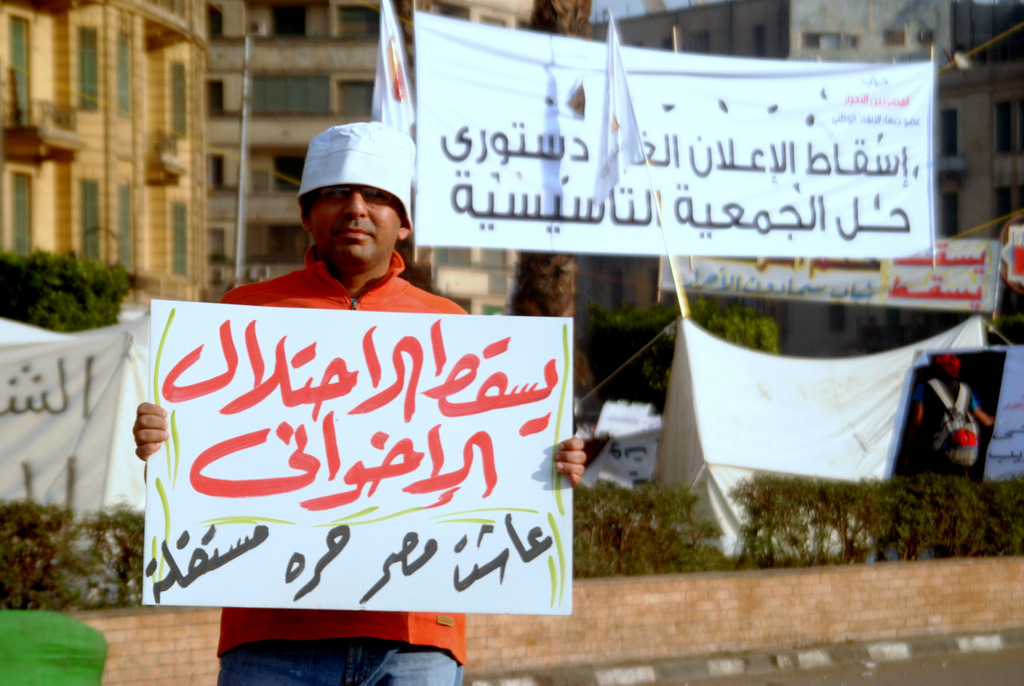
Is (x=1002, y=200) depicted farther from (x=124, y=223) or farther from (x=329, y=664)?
(x=329, y=664)

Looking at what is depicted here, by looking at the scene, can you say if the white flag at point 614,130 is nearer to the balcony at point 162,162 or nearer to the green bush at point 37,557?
the green bush at point 37,557

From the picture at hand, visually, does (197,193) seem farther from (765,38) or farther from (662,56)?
(765,38)

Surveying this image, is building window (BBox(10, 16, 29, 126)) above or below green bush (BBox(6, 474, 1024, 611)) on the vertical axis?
above

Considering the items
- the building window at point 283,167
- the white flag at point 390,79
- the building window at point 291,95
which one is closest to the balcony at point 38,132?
the white flag at point 390,79

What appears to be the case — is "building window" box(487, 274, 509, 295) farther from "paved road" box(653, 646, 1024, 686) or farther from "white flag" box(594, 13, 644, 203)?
"paved road" box(653, 646, 1024, 686)

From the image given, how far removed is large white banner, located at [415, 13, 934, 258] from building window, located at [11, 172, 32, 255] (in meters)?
19.2

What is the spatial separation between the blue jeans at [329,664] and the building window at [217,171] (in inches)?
1982

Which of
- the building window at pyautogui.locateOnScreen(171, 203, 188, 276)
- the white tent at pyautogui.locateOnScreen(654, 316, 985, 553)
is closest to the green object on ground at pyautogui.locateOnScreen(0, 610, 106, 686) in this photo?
the white tent at pyautogui.locateOnScreen(654, 316, 985, 553)

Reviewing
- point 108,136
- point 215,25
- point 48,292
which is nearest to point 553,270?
point 48,292

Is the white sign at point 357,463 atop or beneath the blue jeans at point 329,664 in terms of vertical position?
atop

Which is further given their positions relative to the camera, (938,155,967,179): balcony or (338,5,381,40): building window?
(338,5,381,40): building window

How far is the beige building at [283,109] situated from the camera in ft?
160

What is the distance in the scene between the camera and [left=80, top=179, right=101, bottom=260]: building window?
89.5 ft

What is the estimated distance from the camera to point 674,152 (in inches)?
366
